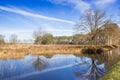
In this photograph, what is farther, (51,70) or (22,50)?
(22,50)

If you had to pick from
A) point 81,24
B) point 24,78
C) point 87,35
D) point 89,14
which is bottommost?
point 24,78

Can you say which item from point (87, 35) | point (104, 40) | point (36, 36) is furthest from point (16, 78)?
point (36, 36)

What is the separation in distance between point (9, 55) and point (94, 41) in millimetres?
23928

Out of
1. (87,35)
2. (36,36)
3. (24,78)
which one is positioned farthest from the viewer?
(36,36)

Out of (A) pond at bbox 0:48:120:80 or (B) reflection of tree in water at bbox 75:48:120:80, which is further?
(B) reflection of tree in water at bbox 75:48:120:80

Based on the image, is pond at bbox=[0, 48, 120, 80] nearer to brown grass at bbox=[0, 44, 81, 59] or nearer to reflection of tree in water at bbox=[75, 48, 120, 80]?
reflection of tree in water at bbox=[75, 48, 120, 80]

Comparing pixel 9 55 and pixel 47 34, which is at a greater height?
pixel 47 34

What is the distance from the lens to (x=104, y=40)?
178 ft

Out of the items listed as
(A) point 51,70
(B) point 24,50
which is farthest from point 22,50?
(A) point 51,70

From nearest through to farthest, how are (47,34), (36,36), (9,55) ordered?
(9,55) < (36,36) < (47,34)

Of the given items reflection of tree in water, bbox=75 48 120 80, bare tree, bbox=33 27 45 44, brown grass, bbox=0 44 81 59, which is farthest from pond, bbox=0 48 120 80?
bare tree, bbox=33 27 45 44

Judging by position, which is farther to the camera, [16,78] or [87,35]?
[87,35]

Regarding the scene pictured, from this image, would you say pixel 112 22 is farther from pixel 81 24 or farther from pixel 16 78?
pixel 16 78

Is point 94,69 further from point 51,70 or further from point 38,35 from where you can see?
point 38,35
